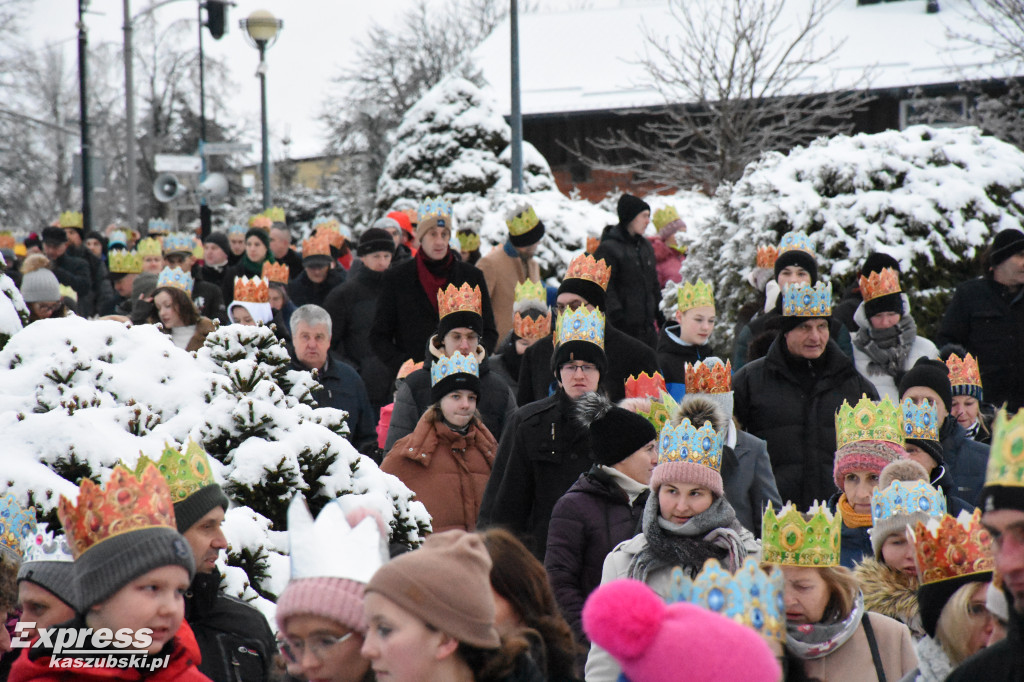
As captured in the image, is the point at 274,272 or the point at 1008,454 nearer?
the point at 1008,454

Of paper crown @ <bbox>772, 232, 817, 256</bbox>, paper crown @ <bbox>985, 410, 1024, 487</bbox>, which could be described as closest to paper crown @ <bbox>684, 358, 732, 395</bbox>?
paper crown @ <bbox>772, 232, 817, 256</bbox>

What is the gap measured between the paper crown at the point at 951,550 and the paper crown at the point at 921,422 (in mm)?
2831

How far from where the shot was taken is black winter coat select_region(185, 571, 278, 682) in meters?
3.91

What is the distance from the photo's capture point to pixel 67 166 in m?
67.5

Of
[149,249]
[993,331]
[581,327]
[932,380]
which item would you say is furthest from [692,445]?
[149,249]

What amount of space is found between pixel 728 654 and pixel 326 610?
43.5 inches

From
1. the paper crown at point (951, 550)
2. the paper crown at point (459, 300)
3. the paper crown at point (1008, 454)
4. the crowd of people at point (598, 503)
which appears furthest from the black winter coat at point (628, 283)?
the paper crown at point (1008, 454)

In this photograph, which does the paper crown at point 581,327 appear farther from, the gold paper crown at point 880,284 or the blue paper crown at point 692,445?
the gold paper crown at point 880,284

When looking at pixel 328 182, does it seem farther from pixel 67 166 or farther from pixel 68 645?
pixel 68 645

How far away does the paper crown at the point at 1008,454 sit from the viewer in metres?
2.33

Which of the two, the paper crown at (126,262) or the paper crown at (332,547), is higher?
the paper crown at (126,262)

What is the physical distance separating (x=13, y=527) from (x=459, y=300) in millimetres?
4341

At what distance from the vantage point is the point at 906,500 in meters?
4.95

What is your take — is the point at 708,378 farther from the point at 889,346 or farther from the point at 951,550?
the point at 951,550
